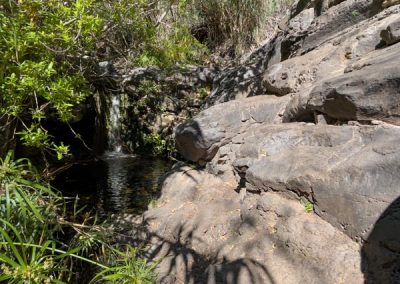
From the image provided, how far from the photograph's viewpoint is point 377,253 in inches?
101

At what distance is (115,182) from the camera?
314 inches

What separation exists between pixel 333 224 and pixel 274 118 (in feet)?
7.88

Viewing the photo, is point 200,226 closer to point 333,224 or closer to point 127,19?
point 333,224

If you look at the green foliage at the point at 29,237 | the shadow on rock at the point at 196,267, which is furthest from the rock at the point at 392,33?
the green foliage at the point at 29,237

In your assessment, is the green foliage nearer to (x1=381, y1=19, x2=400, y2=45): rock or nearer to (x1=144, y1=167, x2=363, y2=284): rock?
(x1=144, y1=167, x2=363, y2=284): rock

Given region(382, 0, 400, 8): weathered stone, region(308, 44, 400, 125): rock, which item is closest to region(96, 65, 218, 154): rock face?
region(382, 0, 400, 8): weathered stone

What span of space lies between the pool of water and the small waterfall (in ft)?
1.37

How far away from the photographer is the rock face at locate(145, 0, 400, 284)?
2.80 m

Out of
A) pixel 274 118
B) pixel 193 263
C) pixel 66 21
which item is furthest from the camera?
pixel 274 118

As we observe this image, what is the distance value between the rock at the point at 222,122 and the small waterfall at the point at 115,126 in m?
5.62

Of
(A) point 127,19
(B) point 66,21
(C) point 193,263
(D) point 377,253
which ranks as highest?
(A) point 127,19

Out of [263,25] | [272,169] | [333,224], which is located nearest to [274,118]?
[272,169]

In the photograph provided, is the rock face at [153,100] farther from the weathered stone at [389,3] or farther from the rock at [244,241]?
the weathered stone at [389,3]

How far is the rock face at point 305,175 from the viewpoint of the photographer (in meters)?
2.80
